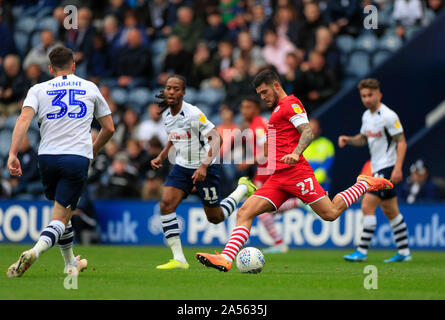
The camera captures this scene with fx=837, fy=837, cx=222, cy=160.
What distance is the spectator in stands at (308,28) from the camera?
18453 millimetres

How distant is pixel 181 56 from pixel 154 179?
12.4 ft

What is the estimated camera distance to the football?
28.9 feet

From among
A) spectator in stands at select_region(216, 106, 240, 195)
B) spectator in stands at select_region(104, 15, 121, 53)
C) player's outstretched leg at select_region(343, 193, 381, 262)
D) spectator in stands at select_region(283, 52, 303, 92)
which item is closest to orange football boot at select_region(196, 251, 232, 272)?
player's outstretched leg at select_region(343, 193, 381, 262)

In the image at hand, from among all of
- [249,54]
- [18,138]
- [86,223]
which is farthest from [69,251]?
[249,54]

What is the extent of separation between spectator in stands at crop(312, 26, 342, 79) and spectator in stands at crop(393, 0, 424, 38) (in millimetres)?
1916

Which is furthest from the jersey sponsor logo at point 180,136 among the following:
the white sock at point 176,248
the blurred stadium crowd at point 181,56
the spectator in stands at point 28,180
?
the spectator in stands at point 28,180

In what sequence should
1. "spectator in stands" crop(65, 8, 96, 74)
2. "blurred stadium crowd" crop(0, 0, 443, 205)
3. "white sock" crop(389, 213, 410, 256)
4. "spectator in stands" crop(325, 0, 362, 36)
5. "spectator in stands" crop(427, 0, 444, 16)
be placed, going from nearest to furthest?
"white sock" crop(389, 213, 410, 256)
"blurred stadium crowd" crop(0, 0, 443, 205)
"spectator in stands" crop(325, 0, 362, 36)
"spectator in stands" crop(427, 0, 444, 16)
"spectator in stands" crop(65, 8, 96, 74)

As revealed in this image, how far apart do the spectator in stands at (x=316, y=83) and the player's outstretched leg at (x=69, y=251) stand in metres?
8.97

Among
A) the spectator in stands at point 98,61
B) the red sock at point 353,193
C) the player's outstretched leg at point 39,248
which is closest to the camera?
the player's outstretched leg at point 39,248

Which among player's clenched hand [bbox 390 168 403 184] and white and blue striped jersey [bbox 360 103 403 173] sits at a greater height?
white and blue striped jersey [bbox 360 103 403 173]

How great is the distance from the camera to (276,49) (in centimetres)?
1853

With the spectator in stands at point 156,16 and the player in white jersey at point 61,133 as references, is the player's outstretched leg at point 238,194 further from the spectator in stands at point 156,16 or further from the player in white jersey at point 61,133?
the spectator in stands at point 156,16

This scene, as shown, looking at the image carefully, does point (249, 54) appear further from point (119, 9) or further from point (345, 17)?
point (119, 9)

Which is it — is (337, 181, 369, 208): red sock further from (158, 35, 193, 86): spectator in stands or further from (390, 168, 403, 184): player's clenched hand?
(158, 35, 193, 86): spectator in stands
